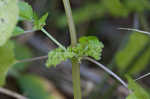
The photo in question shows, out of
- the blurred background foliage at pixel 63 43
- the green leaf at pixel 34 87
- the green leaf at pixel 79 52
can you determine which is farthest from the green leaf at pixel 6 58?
the green leaf at pixel 34 87

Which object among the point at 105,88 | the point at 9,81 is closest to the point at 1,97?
the point at 9,81

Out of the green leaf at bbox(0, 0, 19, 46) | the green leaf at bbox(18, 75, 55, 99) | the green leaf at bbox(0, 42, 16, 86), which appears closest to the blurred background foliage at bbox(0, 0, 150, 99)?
the green leaf at bbox(18, 75, 55, 99)

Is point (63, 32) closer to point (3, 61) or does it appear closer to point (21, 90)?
point (21, 90)

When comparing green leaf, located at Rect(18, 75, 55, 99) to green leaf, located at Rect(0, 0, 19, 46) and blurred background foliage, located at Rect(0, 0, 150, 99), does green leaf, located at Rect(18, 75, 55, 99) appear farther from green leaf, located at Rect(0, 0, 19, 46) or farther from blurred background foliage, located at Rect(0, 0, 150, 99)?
green leaf, located at Rect(0, 0, 19, 46)

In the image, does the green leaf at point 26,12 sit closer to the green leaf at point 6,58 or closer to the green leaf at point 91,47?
the green leaf at point 91,47

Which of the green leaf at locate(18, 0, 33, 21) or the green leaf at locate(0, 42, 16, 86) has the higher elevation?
Result: the green leaf at locate(18, 0, 33, 21)

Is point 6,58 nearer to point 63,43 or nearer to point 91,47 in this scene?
point 91,47
